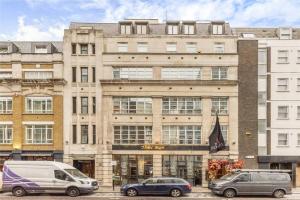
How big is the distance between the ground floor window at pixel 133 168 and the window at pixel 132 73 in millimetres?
8189

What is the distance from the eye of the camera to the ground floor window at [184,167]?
44.3 m

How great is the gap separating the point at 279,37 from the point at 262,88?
261 inches

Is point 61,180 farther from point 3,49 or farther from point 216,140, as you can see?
point 3,49

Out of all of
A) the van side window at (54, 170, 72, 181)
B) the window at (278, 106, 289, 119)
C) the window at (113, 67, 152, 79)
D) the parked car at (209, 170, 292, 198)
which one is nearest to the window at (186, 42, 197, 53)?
the window at (113, 67, 152, 79)

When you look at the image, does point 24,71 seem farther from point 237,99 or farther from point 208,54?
point 237,99

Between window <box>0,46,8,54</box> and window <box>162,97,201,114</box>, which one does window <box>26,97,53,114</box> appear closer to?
window <box>0,46,8,54</box>

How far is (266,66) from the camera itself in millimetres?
45000

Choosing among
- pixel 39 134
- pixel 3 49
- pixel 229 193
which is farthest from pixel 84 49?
pixel 229 193

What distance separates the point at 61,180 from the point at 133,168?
36.5 feet

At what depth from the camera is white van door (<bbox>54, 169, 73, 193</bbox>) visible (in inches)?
1358

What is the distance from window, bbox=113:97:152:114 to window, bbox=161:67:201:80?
3.13m

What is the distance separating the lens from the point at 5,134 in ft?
146

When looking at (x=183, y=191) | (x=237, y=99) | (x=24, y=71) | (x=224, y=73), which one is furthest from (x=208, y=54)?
(x=24, y=71)

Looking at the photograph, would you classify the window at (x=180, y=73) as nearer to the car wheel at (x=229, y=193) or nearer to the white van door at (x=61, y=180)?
the car wheel at (x=229, y=193)
